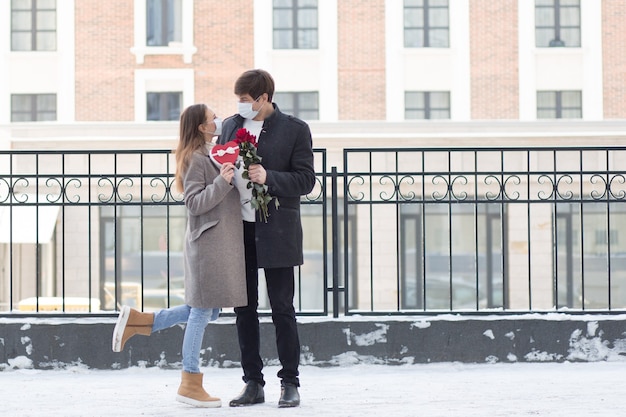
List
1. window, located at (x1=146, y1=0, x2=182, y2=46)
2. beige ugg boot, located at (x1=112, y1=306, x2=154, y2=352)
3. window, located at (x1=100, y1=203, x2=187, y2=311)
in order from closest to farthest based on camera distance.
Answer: beige ugg boot, located at (x1=112, y1=306, x2=154, y2=352), window, located at (x1=100, y1=203, x2=187, y2=311), window, located at (x1=146, y1=0, x2=182, y2=46)

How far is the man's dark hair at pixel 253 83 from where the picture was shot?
553 centimetres

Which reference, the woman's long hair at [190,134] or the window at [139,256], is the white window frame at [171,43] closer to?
the window at [139,256]

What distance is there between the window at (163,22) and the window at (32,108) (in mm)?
3263

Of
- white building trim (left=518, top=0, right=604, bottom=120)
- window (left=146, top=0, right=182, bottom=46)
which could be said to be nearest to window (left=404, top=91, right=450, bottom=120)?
white building trim (left=518, top=0, right=604, bottom=120)

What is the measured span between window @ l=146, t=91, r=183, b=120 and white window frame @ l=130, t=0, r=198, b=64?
3.27ft

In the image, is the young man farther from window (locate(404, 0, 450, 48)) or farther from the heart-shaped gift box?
window (locate(404, 0, 450, 48))

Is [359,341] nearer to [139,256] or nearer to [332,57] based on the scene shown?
[139,256]

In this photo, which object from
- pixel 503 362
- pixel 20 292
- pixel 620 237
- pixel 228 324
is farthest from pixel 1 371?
pixel 620 237

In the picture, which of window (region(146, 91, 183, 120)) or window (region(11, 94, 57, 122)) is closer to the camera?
window (region(11, 94, 57, 122))

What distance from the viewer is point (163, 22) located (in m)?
29.2

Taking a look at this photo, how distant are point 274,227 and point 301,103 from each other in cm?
2334

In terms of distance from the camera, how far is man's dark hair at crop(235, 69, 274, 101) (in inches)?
218

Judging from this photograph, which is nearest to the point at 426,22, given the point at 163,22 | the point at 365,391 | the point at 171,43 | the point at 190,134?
the point at 171,43

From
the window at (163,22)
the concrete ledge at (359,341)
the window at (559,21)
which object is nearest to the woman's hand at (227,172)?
the concrete ledge at (359,341)
